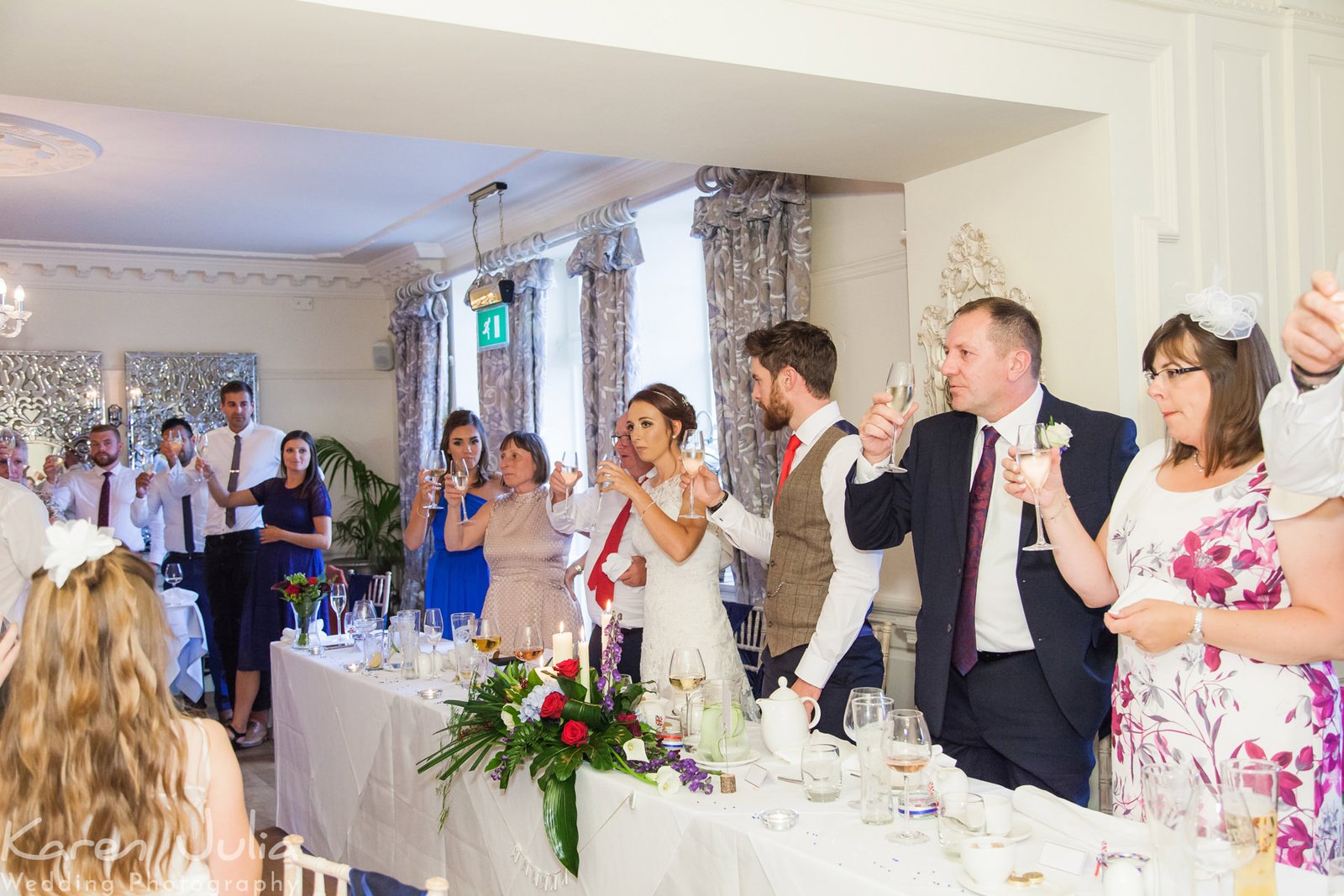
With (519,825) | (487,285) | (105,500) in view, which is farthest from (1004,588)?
(105,500)

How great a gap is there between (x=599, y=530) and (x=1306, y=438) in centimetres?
254

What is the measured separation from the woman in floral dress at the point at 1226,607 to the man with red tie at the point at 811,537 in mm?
824

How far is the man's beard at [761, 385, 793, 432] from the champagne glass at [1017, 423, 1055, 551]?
3.20 feet

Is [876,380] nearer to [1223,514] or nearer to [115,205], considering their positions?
[1223,514]

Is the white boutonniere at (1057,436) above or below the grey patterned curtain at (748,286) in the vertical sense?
below

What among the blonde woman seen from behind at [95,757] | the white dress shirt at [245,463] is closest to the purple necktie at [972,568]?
the blonde woman seen from behind at [95,757]

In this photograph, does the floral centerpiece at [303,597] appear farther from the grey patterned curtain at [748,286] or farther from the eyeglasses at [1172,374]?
the eyeglasses at [1172,374]

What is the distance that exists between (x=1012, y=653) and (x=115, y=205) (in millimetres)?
6295

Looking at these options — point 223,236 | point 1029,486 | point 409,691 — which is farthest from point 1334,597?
point 223,236

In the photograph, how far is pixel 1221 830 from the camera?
4.78ft

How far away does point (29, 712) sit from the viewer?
1.82 m

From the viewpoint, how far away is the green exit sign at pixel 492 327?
7.47 meters

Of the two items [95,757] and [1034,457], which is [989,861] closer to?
[1034,457]

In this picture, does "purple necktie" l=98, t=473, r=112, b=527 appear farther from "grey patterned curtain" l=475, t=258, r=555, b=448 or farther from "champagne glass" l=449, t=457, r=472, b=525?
"champagne glass" l=449, t=457, r=472, b=525
